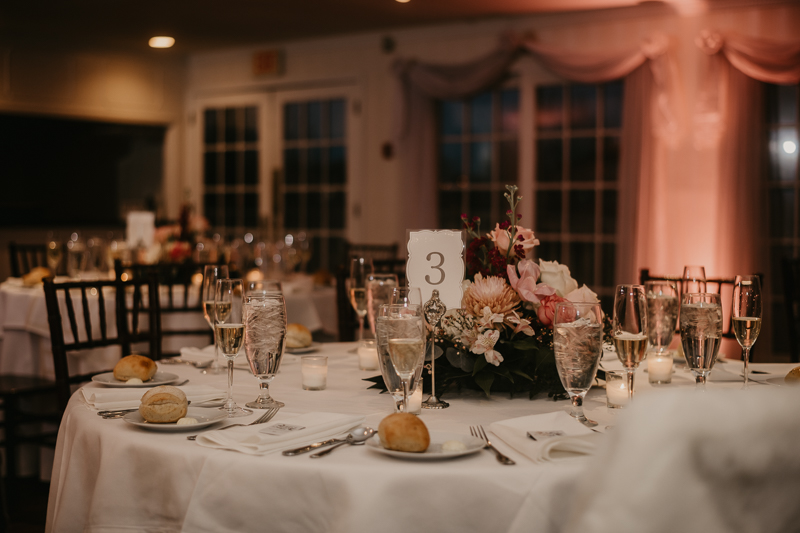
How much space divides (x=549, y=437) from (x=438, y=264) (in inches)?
22.0

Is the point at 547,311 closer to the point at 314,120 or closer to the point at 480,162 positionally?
the point at 480,162

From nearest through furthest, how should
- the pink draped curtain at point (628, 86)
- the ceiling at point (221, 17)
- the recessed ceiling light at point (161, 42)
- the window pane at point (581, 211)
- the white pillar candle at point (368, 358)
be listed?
the white pillar candle at point (368, 358)
the pink draped curtain at point (628, 86)
the ceiling at point (221, 17)
the window pane at point (581, 211)
the recessed ceiling light at point (161, 42)

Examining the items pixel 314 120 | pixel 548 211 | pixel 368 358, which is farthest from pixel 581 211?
pixel 368 358

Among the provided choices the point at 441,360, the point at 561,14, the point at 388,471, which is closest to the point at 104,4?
the point at 561,14

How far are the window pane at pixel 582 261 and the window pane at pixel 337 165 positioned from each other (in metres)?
2.23

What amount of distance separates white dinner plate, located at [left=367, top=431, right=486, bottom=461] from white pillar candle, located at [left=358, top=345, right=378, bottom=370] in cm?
66

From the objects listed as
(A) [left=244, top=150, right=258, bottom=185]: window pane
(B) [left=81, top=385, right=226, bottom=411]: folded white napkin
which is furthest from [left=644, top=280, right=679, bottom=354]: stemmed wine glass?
(A) [left=244, top=150, right=258, bottom=185]: window pane

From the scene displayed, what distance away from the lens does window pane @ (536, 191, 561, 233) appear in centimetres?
581

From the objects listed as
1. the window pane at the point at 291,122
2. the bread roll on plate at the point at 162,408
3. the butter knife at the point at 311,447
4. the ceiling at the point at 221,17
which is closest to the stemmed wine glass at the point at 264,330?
the bread roll on plate at the point at 162,408

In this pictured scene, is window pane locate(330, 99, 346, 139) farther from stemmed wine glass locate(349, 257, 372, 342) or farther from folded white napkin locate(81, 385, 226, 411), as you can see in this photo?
folded white napkin locate(81, 385, 226, 411)

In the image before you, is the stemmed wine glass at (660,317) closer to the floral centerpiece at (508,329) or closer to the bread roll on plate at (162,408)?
the floral centerpiece at (508,329)

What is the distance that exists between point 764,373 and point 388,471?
1.11 m

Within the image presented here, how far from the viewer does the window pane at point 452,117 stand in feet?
20.2

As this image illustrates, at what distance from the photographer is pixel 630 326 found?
1.34 m
